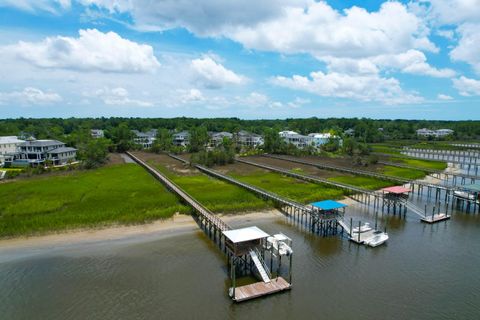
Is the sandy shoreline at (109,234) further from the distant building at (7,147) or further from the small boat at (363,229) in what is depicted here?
the distant building at (7,147)

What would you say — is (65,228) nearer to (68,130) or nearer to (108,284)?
(108,284)

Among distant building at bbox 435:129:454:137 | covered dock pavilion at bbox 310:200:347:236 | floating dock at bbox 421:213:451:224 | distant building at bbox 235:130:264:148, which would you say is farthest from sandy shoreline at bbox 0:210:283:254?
distant building at bbox 435:129:454:137

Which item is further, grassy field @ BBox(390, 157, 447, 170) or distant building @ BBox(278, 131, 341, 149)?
distant building @ BBox(278, 131, 341, 149)

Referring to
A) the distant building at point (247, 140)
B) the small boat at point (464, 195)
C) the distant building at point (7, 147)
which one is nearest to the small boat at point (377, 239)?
the small boat at point (464, 195)

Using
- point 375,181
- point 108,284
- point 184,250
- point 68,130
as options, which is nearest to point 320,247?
point 184,250

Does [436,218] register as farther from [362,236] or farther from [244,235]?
[244,235]

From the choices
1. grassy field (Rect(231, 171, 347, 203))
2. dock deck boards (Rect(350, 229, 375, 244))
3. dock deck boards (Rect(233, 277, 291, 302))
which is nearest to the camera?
dock deck boards (Rect(233, 277, 291, 302))

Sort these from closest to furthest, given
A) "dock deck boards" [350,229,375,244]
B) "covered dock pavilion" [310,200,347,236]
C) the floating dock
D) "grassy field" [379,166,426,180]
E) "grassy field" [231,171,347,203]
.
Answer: "dock deck boards" [350,229,375,244] → "covered dock pavilion" [310,200,347,236] → the floating dock → "grassy field" [231,171,347,203] → "grassy field" [379,166,426,180]

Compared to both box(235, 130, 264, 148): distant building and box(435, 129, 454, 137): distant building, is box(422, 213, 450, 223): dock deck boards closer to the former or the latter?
box(235, 130, 264, 148): distant building

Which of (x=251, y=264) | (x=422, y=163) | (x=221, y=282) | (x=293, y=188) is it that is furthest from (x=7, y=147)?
(x=422, y=163)
